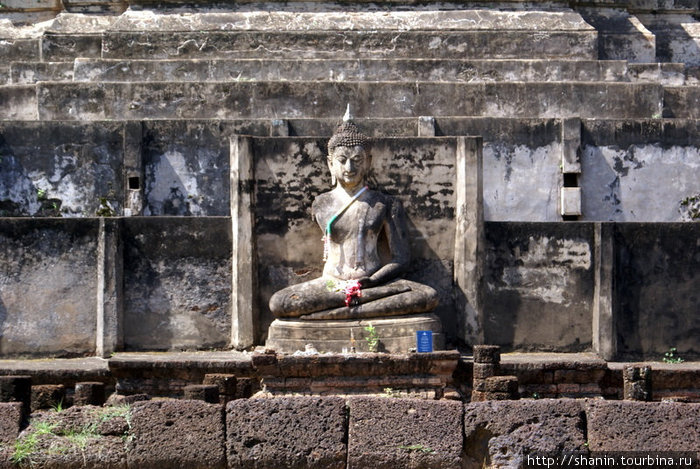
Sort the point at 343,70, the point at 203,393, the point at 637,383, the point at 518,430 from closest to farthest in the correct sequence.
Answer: the point at 518,430
the point at 203,393
the point at 637,383
the point at 343,70

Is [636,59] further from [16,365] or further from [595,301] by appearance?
[16,365]

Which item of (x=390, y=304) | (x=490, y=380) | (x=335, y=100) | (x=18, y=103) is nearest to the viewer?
(x=490, y=380)

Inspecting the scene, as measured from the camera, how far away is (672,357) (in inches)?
555

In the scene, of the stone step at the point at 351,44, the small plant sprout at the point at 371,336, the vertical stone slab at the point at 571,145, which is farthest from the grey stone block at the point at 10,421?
the stone step at the point at 351,44

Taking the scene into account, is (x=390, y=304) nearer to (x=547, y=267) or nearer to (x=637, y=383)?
(x=547, y=267)

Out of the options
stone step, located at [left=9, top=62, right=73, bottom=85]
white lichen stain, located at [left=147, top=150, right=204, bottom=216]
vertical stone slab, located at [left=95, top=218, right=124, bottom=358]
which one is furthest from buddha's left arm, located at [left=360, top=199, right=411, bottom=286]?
stone step, located at [left=9, top=62, right=73, bottom=85]

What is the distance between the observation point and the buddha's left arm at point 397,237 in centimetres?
1366

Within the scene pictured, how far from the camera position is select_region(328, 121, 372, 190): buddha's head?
13734 millimetres

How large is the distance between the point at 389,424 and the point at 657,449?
2.17 metres

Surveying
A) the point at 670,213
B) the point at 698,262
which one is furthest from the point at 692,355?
the point at 670,213

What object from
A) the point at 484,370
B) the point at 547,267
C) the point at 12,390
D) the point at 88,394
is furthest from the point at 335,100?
the point at 12,390

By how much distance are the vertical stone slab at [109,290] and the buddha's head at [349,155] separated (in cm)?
254

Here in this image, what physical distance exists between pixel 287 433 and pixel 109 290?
4.23 metres

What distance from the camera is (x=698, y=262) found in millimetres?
14195
